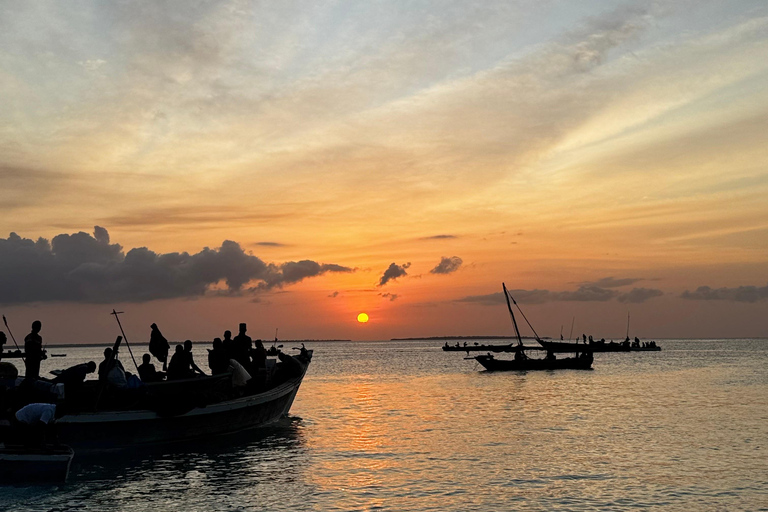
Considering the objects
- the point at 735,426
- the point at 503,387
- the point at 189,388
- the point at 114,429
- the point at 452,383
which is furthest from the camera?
the point at 452,383

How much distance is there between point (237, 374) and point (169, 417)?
12.1ft

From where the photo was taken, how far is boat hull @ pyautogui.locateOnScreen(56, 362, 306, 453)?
2148cm

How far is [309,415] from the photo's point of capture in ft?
129

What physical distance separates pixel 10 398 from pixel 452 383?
173 ft

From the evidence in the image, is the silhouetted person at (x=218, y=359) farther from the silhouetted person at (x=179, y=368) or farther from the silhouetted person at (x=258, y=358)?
the silhouetted person at (x=258, y=358)

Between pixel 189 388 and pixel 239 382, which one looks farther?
pixel 239 382

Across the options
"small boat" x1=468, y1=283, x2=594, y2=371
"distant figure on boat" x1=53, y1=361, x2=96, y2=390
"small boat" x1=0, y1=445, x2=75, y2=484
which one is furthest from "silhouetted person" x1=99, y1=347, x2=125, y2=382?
"small boat" x1=468, y1=283, x2=594, y2=371

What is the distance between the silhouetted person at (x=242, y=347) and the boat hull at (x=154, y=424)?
5.63ft

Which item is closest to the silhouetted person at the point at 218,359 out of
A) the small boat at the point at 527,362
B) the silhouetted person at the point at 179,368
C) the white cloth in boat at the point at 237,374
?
the white cloth in boat at the point at 237,374

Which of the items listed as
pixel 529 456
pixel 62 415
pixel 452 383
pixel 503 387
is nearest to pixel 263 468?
pixel 62 415

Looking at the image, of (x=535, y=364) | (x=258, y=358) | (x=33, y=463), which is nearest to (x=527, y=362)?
(x=535, y=364)

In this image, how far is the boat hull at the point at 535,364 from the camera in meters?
83.3

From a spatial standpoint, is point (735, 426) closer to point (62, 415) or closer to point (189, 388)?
point (189, 388)

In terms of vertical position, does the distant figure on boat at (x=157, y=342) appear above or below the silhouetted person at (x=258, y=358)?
above
